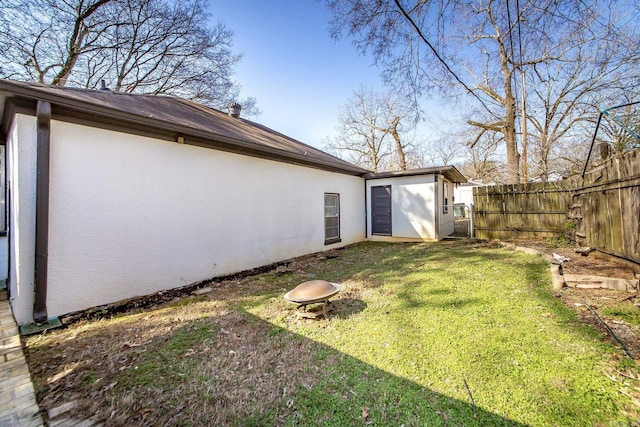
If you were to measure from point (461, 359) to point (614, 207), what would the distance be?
4343 millimetres

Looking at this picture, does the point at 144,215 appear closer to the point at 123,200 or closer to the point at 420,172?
the point at 123,200

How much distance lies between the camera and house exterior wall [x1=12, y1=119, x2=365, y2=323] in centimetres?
350

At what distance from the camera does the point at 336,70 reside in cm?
661

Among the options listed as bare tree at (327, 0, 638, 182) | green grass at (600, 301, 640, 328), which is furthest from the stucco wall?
green grass at (600, 301, 640, 328)

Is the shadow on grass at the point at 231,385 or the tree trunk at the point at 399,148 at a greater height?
the tree trunk at the point at 399,148

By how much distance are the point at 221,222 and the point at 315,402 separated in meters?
4.06

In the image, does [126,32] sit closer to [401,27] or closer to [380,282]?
[401,27]

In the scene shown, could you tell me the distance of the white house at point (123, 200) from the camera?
10.7 feet

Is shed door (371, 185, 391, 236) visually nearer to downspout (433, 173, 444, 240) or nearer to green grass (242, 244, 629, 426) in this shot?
downspout (433, 173, 444, 240)

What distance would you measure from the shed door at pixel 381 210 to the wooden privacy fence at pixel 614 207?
5046mm

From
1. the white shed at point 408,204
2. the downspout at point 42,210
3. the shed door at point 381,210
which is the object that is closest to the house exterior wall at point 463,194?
the white shed at point 408,204

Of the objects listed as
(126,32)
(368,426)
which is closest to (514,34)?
(368,426)

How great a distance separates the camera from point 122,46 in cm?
1066

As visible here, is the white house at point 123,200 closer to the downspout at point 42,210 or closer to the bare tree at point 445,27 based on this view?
the downspout at point 42,210
